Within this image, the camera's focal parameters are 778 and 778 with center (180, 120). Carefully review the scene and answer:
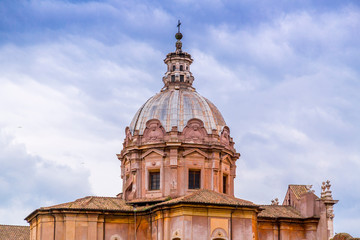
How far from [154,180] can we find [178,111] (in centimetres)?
637

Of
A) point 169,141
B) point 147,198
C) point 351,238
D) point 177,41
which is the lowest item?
point 351,238

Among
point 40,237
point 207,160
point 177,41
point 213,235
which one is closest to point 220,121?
point 207,160

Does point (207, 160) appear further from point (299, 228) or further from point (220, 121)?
point (299, 228)

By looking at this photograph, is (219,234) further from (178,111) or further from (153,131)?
(178,111)

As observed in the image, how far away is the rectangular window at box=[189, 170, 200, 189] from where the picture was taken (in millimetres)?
64250

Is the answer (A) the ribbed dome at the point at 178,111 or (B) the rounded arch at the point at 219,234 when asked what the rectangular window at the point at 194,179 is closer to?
(A) the ribbed dome at the point at 178,111

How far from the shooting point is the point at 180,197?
60.8m

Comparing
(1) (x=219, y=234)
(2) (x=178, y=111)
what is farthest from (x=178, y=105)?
(1) (x=219, y=234)

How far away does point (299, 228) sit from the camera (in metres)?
66.1

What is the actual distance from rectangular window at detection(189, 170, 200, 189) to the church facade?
82 millimetres

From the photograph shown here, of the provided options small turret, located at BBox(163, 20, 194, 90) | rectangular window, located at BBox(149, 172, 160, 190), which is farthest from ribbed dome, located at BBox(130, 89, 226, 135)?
rectangular window, located at BBox(149, 172, 160, 190)

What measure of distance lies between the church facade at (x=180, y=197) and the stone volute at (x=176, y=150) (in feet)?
0.27

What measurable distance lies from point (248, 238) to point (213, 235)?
9.53ft

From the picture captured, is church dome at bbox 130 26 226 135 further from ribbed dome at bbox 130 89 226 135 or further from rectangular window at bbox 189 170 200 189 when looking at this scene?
rectangular window at bbox 189 170 200 189
